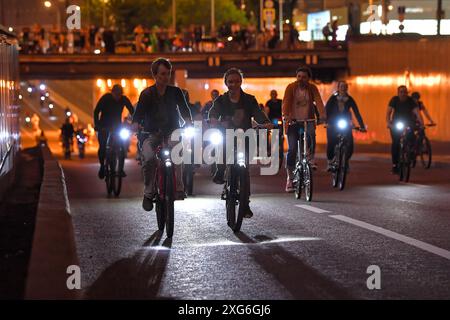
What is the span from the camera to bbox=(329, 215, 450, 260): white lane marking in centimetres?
1142

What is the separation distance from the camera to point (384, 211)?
16.1m

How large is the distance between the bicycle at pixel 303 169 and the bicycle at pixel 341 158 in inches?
75.9

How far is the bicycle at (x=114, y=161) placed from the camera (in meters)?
19.6

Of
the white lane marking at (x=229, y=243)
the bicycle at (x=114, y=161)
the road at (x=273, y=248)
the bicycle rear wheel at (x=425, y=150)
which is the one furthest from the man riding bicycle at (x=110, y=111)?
the bicycle rear wheel at (x=425, y=150)

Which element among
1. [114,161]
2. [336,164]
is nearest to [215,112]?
[114,161]

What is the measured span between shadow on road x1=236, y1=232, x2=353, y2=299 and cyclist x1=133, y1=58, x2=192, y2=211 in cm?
191

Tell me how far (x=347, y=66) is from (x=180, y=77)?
10.2 metres

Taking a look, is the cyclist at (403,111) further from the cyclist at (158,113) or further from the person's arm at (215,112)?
the cyclist at (158,113)

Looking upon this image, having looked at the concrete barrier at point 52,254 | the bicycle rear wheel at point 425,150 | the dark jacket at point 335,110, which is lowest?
the bicycle rear wheel at point 425,150

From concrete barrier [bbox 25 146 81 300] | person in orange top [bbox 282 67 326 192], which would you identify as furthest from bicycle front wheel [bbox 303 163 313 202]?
concrete barrier [bbox 25 146 81 300]

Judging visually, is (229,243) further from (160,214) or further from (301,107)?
(301,107)

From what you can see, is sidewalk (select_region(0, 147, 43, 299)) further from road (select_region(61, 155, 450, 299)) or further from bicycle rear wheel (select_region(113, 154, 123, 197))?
bicycle rear wheel (select_region(113, 154, 123, 197))
